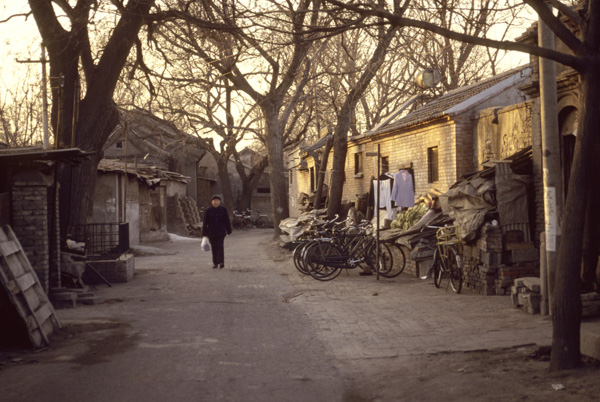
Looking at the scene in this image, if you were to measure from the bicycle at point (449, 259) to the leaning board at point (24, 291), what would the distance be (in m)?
6.96

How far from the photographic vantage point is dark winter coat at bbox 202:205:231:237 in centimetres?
1745

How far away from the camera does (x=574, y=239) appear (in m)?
5.85

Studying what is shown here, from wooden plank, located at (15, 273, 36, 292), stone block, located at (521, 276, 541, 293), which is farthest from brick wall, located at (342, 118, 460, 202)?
wooden plank, located at (15, 273, 36, 292)

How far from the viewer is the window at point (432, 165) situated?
781 inches

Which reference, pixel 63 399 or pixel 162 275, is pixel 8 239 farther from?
pixel 162 275

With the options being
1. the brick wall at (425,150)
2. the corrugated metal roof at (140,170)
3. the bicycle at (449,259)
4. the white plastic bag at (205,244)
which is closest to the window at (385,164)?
the brick wall at (425,150)

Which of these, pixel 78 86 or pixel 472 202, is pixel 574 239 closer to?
pixel 472 202

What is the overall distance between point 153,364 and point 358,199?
16.8 m

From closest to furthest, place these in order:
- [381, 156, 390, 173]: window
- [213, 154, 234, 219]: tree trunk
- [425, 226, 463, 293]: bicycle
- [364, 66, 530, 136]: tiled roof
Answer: [425, 226, 463, 293]: bicycle, [364, 66, 530, 136]: tiled roof, [381, 156, 390, 173]: window, [213, 154, 234, 219]: tree trunk

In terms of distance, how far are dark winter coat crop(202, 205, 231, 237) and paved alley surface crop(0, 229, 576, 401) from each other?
131 inches

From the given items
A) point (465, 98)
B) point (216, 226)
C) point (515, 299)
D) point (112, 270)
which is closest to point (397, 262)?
point (216, 226)

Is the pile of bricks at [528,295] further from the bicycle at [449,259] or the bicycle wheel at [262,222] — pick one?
the bicycle wheel at [262,222]

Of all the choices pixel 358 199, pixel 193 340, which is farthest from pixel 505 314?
pixel 358 199

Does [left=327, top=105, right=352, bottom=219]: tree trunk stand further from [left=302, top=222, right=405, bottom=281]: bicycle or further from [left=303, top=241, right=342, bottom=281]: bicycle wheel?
[left=303, top=241, right=342, bottom=281]: bicycle wheel
